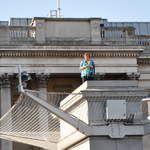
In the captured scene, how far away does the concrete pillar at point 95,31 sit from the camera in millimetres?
51562

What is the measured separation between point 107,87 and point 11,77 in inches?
1282

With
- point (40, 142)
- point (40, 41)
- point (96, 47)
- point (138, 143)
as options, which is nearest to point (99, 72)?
point (96, 47)

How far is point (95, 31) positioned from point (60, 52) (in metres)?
3.62

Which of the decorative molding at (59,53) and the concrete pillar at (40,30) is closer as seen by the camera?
the decorative molding at (59,53)

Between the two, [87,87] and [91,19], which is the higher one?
[91,19]

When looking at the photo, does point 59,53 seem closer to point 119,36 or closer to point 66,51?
point 66,51

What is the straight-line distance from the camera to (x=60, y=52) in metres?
50.4

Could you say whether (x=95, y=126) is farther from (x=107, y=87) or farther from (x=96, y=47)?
(x=96, y=47)

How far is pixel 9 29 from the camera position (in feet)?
166

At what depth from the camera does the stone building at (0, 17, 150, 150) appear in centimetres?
4997

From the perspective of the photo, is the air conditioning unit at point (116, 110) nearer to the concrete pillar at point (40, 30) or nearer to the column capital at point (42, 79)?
the column capital at point (42, 79)

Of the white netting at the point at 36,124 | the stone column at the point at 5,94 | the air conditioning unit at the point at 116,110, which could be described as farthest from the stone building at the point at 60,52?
the air conditioning unit at the point at 116,110

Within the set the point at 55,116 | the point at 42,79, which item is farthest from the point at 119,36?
the point at 55,116

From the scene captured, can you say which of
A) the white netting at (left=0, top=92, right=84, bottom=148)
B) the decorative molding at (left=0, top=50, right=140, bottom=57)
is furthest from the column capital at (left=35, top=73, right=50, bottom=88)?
the white netting at (left=0, top=92, right=84, bottom=148)
